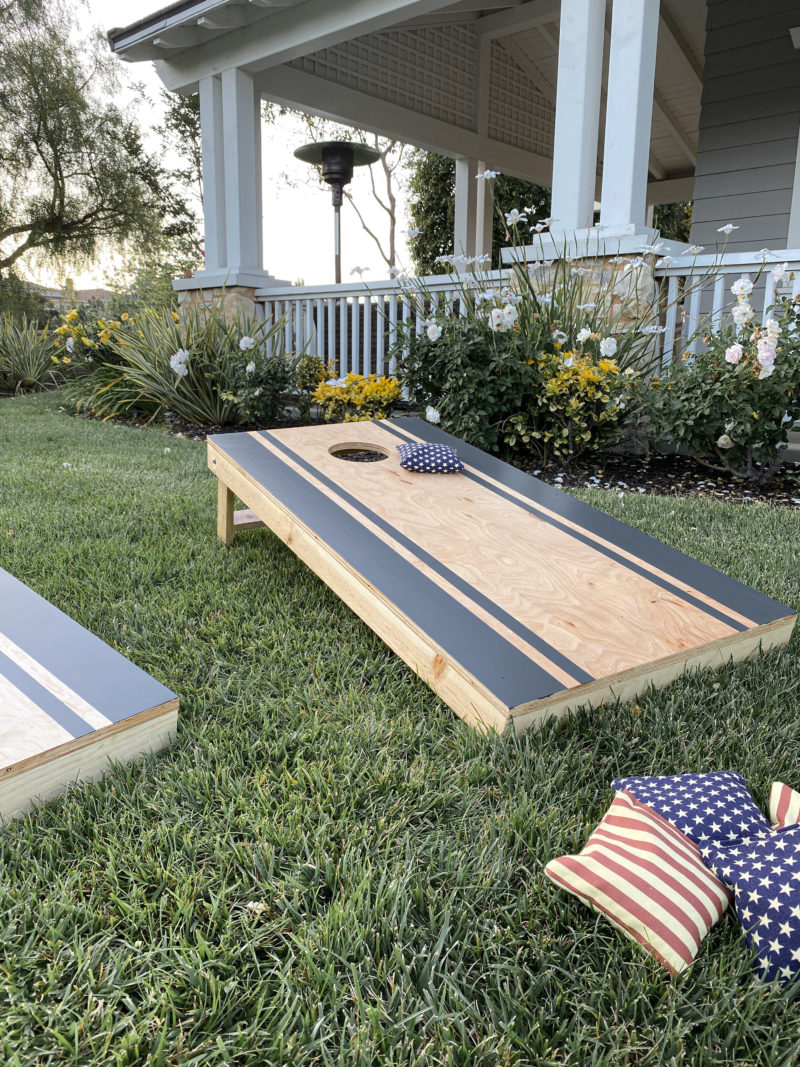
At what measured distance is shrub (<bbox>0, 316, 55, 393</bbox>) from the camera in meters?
8.65

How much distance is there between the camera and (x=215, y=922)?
105cm

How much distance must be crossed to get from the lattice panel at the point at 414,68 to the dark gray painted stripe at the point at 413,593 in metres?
6.73

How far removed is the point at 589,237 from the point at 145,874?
175 inches

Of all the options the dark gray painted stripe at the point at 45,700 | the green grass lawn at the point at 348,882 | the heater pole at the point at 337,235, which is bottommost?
the green grass lawn at the point at 348,882

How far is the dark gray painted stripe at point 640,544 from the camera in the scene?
1930 mm

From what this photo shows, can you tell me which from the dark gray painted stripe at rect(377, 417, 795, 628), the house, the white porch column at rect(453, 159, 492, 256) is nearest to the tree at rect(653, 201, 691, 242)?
the house

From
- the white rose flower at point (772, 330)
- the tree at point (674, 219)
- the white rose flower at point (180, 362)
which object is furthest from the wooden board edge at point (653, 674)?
the tree at point (674, 219)

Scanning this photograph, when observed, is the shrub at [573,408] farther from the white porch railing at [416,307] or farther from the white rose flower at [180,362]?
the white rose flower at [180,362]

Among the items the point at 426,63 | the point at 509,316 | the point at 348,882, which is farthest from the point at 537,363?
the point at 426,63

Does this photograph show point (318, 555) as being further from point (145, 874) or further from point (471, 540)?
point (145, 874)

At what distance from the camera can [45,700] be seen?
1.36 meters

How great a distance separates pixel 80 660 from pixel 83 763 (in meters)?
0.24

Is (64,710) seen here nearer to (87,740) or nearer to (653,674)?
(87,740)

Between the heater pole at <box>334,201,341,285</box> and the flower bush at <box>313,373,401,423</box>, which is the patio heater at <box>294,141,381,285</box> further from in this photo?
the flower bush at <box>313,373,401,423</box>
